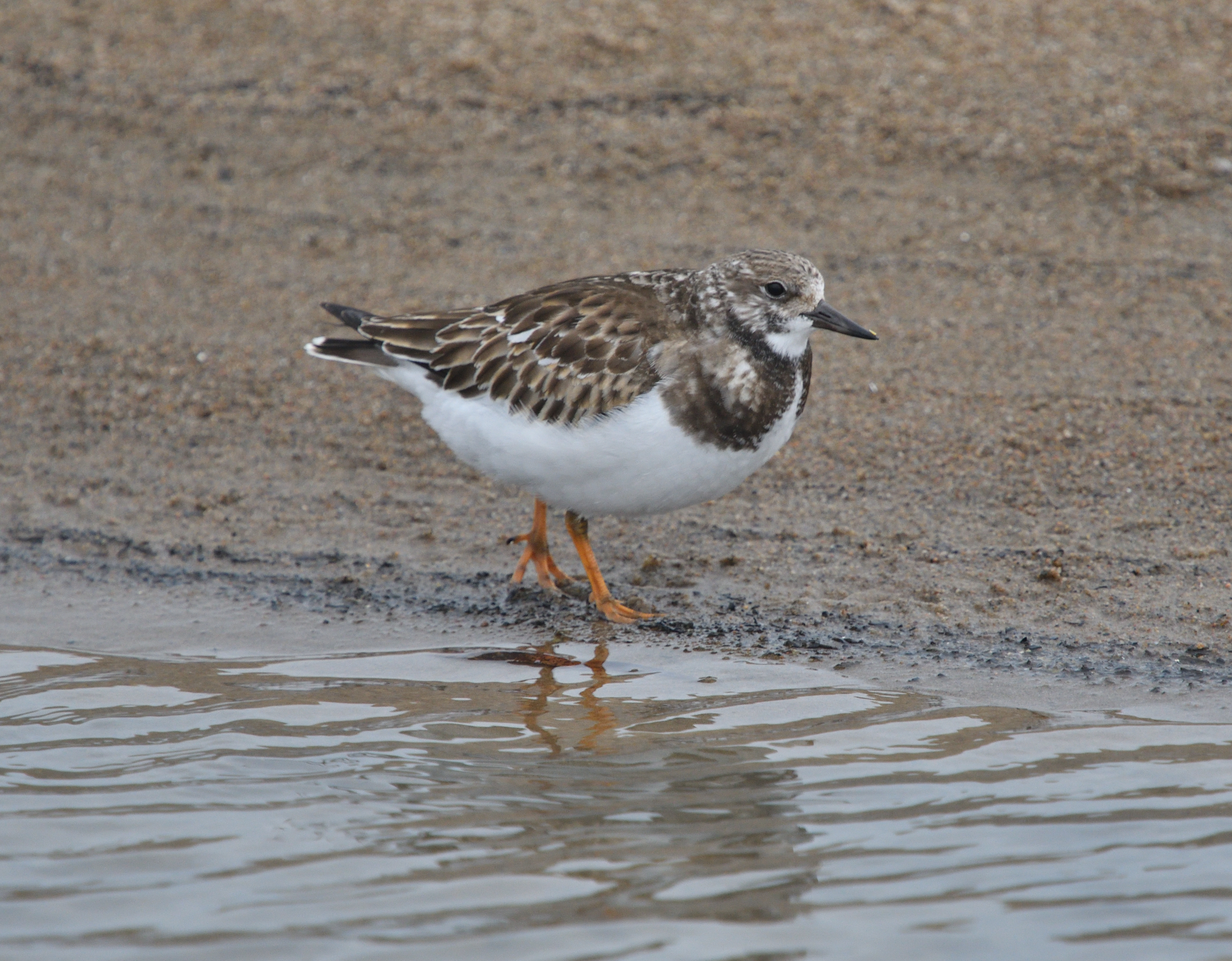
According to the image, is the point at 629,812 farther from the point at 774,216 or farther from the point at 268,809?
the point at 774,216

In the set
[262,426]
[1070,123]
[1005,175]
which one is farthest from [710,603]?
[1070,123]

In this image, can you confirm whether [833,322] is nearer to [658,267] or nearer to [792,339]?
[792,339]

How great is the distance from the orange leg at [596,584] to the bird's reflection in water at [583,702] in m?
0.11

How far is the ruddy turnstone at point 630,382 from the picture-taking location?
4.89 meters

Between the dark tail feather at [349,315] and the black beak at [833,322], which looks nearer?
the black beak at [833,322]

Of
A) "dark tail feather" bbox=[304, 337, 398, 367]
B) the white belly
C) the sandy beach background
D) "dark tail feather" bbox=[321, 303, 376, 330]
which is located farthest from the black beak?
"dark tail feather" bbox=[321, 303, 376, 330]

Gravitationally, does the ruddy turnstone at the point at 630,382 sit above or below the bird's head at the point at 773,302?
below

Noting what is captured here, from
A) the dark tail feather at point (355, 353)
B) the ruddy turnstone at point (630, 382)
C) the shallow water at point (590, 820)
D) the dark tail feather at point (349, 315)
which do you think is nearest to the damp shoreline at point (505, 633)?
the shallow water at point (590, 820)

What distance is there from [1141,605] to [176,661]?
12.1 ft

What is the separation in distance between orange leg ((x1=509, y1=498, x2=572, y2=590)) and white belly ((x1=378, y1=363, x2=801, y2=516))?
11.3 inches

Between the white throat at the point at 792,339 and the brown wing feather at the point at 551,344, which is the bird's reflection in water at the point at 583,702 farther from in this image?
the white throat at the point at 792,339

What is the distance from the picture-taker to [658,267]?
7391 mm

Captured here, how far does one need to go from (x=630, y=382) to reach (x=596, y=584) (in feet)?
3.08

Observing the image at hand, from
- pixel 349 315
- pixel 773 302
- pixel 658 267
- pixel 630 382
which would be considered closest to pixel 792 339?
pixel 773 302
